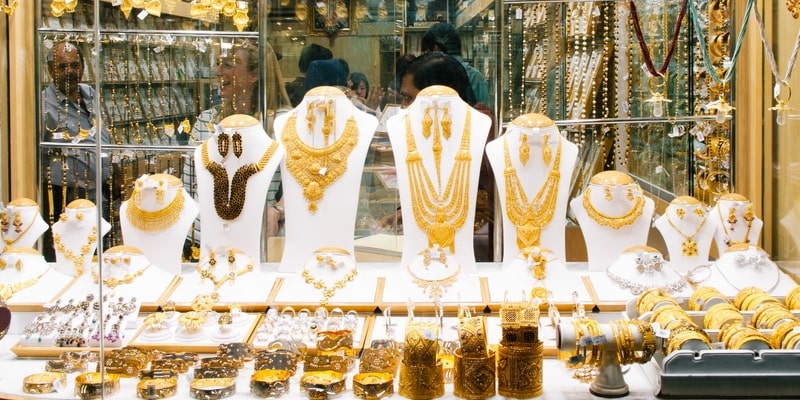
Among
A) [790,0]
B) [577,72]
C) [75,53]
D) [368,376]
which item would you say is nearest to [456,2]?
[577,72]

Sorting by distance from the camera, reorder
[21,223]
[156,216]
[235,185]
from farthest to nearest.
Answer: [235,185] → [156,216] → [21,223]

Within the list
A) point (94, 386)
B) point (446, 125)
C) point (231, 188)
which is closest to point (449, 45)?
point (446, 125)

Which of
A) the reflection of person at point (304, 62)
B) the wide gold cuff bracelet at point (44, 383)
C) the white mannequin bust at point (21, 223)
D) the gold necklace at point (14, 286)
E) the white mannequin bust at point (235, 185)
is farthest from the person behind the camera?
the reflection of person at point (304, 62)

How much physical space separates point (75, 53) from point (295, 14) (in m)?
1.39

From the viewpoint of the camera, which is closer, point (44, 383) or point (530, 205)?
point (44, 383)

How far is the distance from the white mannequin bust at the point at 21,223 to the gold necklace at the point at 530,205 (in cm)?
178

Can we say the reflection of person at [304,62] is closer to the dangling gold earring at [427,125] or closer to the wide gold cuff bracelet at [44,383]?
the dangling gold earring at [427,125]

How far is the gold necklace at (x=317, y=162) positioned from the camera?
434 centimetres

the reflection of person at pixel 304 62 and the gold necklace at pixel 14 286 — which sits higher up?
the reflection of person at pixel 304 62

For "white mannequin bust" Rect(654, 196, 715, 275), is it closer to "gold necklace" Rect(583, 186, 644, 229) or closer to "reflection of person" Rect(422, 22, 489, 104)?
"gold necklace" Rect(583, 186, 644, 229)

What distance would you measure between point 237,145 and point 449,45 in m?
1.08

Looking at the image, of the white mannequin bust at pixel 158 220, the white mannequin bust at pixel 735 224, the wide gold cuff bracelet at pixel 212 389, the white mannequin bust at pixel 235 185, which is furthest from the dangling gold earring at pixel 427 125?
the wide gold cuff bracelet at pixel 212 389

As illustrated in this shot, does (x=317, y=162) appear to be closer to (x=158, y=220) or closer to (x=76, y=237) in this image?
(x=158, y=220)

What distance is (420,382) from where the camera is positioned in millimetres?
2990
